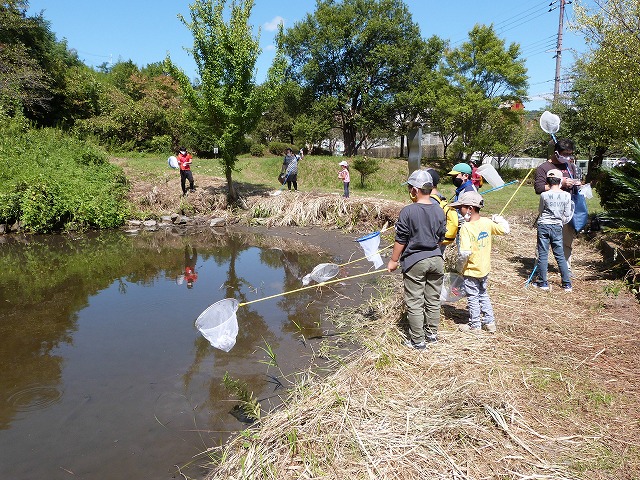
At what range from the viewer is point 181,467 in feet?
10.5

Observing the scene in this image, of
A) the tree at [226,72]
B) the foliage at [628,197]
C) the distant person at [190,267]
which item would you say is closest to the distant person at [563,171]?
the foliage at [628,197]

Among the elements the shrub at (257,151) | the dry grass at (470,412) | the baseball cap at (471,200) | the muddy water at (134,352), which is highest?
the shrub at (257,151)

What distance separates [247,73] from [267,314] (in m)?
9.45

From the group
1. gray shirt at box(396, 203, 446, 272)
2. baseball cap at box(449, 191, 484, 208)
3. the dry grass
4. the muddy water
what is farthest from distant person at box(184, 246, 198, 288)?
baseball cap at box(449, 191, 484, 208)

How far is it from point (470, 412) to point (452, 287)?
2127mm

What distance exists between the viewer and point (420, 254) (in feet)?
13.7

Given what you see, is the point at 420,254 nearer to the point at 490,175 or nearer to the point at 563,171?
the point at 563,171

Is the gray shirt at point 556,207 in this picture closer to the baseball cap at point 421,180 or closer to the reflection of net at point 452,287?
the reflection of net at point 452,287

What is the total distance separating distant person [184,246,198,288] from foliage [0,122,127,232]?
391 cm

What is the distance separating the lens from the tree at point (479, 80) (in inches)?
900

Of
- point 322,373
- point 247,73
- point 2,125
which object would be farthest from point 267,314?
point 2,125

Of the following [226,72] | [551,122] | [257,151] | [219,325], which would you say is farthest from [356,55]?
[219,325]

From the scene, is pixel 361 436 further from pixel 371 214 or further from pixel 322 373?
pixel 371 214

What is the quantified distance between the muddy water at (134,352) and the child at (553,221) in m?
2.77
